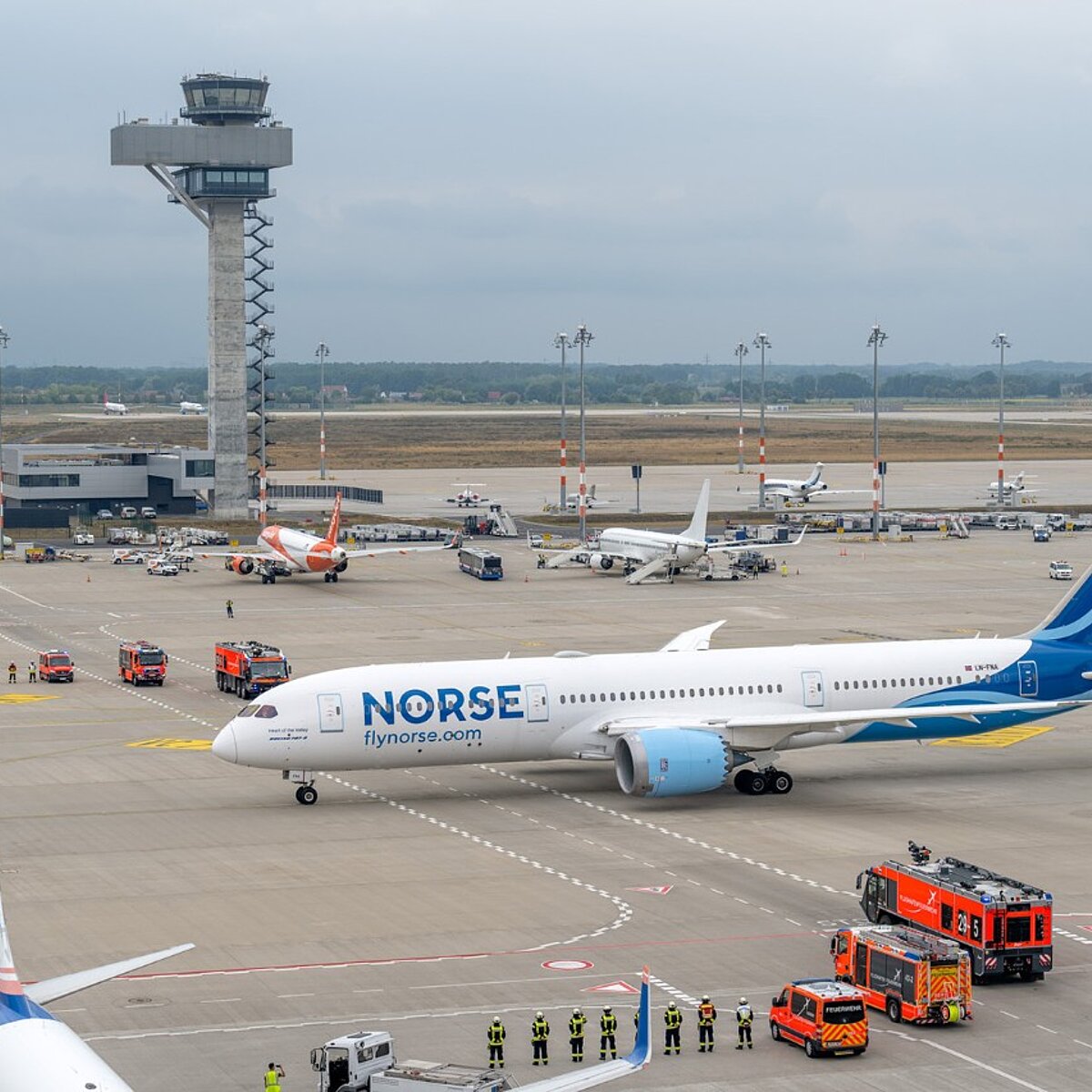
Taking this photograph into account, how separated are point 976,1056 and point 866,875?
28.2ft

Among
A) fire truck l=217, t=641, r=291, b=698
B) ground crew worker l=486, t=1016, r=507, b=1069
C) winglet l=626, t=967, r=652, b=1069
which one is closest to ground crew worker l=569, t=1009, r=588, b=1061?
ground crew worker l=486, t=1016, r=507, b=1069

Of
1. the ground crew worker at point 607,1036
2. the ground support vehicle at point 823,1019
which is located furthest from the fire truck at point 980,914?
the ground crew worker at point 607,1036

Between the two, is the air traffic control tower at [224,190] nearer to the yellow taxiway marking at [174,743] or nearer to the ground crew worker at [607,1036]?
the yellow taxiway marking at [174,743]

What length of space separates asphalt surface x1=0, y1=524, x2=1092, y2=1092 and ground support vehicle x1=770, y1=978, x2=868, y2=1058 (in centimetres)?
33

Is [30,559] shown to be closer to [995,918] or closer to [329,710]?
[329,710]

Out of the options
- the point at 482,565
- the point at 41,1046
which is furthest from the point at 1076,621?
the point at 482,565

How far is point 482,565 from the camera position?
4670 inches

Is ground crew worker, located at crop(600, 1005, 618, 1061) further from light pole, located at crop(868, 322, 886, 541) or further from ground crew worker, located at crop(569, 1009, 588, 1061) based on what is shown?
light pole, located at crop(868, 322, 886, 541)

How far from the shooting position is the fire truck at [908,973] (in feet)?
117

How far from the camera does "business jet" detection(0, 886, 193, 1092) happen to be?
23.0 m

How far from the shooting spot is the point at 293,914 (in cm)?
4331

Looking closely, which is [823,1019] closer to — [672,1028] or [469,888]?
[672,1028]

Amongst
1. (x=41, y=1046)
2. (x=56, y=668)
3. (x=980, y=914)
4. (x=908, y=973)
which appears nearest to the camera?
(x=41, y=1046)

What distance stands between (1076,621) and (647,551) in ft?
192
